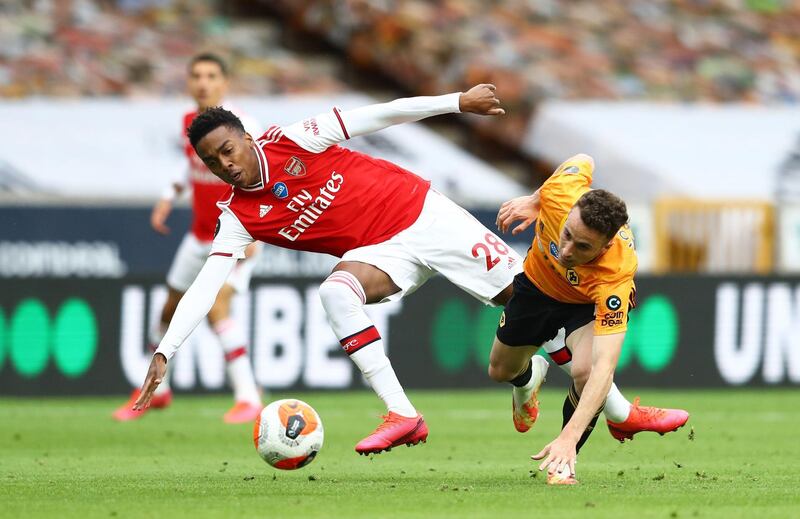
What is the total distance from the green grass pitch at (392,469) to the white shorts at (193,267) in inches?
38.5

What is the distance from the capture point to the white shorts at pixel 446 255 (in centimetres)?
721

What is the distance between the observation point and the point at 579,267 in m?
6.54

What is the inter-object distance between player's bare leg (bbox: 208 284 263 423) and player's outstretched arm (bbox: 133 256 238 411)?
3086 mm

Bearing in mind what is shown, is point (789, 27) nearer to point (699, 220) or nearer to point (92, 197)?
point (699, 220)

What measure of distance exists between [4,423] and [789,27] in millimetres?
13018

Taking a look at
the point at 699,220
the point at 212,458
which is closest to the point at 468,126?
the point at 699,220

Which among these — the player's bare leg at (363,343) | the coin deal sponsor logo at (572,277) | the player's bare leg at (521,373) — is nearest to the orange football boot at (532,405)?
the player's bare leg at (521,373)

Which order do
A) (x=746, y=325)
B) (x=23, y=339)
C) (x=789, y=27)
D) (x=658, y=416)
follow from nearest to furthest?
(x=658, y=416) < (x=23, y=339) < (x=746, y=325) < (x=789, y=27)

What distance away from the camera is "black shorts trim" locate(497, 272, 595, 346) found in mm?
7016

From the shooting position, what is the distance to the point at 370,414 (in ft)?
35.6

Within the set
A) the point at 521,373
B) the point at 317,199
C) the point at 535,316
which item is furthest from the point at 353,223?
the point at 521,373

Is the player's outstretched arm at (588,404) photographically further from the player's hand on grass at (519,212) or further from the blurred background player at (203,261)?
the blurred background player at (203,261)

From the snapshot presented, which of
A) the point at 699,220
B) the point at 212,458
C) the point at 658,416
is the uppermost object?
the point at 658,416

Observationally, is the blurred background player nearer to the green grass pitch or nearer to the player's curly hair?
the green grass pitch
